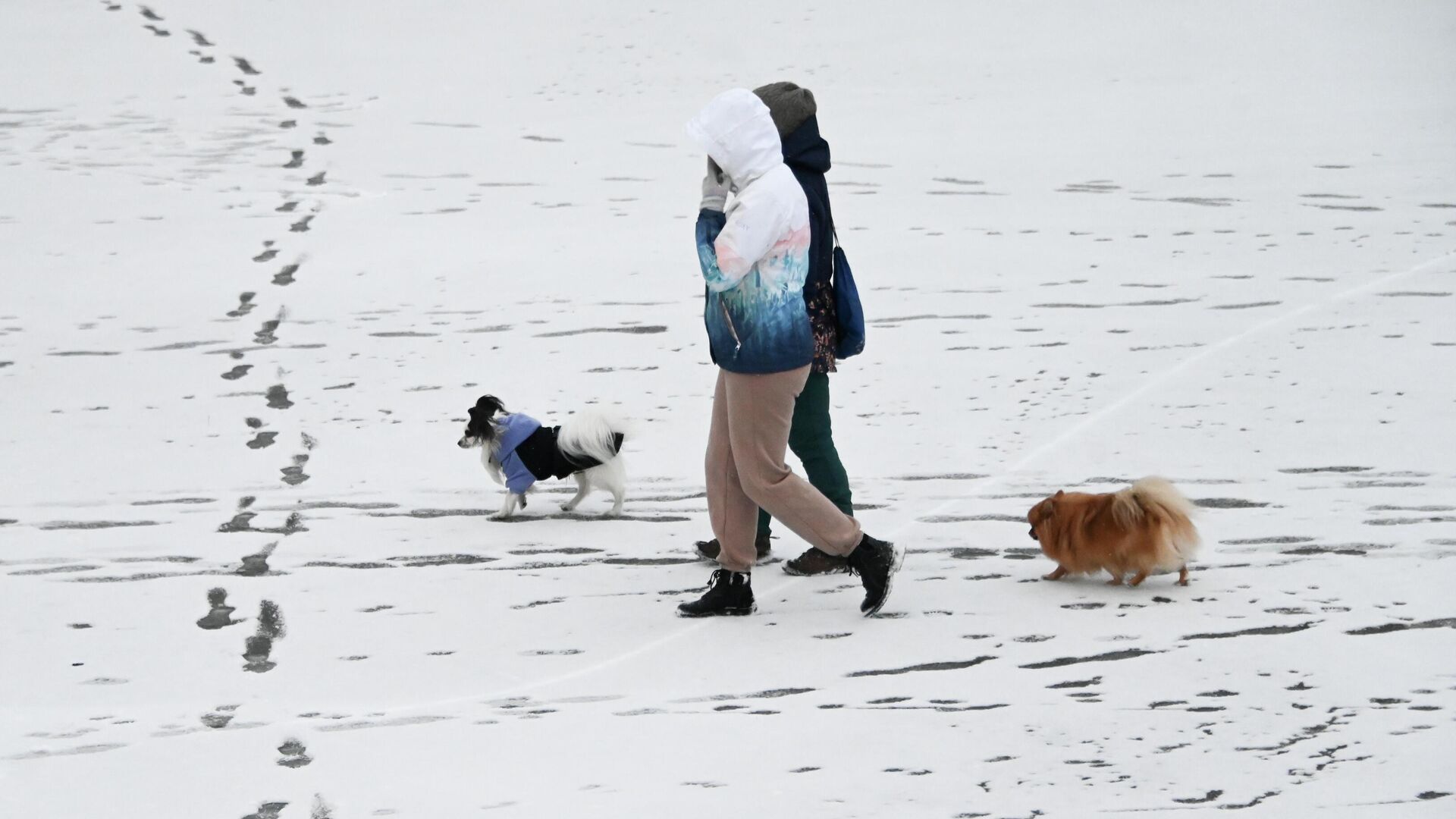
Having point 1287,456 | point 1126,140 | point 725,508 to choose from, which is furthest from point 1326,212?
point 725,508

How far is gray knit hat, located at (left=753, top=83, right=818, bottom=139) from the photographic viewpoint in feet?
13.9

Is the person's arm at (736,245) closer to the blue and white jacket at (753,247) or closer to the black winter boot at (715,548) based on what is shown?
the blue and white jacket at (753,247)

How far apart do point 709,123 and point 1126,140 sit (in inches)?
343

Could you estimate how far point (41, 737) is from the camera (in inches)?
143

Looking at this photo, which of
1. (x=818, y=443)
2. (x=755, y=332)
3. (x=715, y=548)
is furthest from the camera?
(x=715, y=548)

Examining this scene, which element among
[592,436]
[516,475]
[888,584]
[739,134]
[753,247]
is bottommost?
[888,584]

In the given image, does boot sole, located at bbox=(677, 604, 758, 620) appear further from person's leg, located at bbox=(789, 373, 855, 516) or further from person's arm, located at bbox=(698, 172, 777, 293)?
person's arm, located at bbox=(698, 172, 777, 293)

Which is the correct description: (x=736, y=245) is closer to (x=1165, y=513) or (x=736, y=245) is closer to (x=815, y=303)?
(x=815, y=303)

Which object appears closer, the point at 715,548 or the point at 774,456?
the point at 774,456

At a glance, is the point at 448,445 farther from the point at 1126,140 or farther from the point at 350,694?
the point at 1126,140

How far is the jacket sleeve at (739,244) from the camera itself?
Answer: 388 cm

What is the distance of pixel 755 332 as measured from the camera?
3988mm

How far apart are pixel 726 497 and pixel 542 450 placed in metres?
1.19

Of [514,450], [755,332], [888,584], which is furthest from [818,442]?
[514,450]
